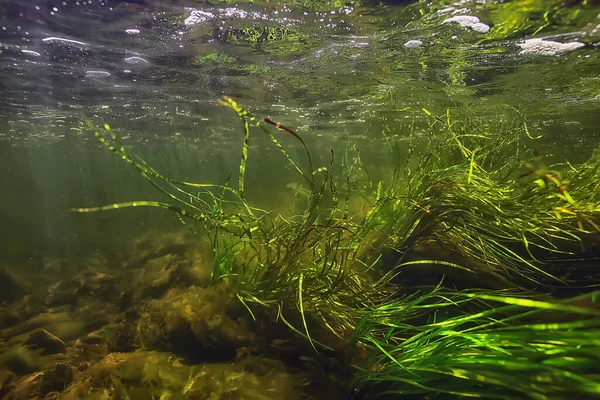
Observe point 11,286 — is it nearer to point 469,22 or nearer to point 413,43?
point 413,43

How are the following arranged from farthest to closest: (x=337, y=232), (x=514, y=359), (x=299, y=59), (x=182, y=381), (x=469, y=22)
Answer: (x=299, y=59) → (x=469, y=22) → (x=337, y=232) → (x=182, y=381) → (x=514, y=359)

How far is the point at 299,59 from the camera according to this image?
9.15 metres

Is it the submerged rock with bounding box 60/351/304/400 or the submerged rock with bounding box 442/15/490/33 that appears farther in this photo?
the submerged rock with bounding box 442/15/490/33

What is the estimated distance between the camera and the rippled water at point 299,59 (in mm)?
6516

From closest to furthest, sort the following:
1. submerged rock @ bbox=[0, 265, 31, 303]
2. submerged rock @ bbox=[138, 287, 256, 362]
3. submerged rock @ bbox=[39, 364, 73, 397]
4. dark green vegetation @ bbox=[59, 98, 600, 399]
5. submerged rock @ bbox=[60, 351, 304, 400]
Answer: dark green vegetation @ bbox=[59, 98, 600, 399] → submerged rock @ bbox=[60, 351, 304, 400] → submerged rock @ bbox=[39, 364, 73, 397] → submerged rock @ bbox=[138, 287, 256, 362] → submerged rock @ bbox=[0, 265, 31, 303]

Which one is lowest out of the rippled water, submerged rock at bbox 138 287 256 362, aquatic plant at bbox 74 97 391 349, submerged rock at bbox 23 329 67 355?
submerged rock at bbox 23 329 67 355

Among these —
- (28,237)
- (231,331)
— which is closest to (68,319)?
(231,331)

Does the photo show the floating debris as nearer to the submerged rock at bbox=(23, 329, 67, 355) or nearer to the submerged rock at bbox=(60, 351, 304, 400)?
the submerged rock at bbox=(60, 351, 304, 400)

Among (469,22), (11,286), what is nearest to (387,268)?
(469,22)

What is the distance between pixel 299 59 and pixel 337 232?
6663 millimetres

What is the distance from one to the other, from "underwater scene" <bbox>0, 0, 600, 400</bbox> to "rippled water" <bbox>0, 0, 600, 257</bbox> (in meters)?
0.07

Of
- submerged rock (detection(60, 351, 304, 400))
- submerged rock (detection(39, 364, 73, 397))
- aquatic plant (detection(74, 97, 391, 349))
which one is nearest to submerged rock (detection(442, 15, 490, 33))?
aquatic plant (detection(74, 97, 391, 349))

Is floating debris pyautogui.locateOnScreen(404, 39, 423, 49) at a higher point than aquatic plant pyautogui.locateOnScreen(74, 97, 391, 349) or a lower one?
higher

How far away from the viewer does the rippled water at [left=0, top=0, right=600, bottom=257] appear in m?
6.52
